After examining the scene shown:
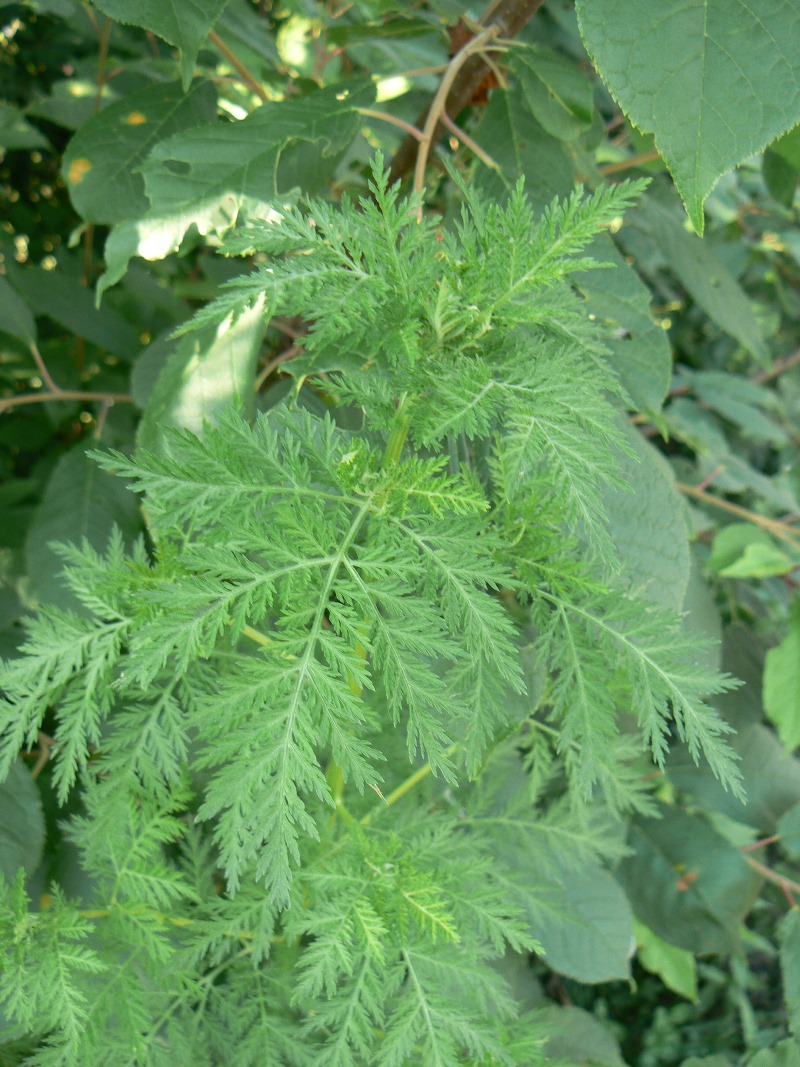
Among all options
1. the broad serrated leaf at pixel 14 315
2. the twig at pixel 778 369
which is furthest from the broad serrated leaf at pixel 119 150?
the twig at pixel 778 369

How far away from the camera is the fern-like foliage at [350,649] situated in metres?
0.41

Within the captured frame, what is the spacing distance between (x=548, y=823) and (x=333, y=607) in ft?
1.40

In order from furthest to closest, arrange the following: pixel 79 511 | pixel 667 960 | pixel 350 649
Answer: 1. pixel 667 960
2. pixel 79 511
3. pixel 350 649

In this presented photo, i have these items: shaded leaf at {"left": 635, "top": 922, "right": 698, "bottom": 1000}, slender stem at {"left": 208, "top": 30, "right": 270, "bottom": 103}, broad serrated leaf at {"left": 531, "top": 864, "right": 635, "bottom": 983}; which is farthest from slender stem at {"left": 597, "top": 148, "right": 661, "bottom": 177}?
shaded leaf at {"left": 635, "top": 922, "right": 698, "bottom": 1000}

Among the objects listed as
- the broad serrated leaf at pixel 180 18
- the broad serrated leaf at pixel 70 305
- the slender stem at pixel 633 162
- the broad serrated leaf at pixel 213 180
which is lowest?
the slender stem at pixel 633 162

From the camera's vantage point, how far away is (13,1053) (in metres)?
0.60

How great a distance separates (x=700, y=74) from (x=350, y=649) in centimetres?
40

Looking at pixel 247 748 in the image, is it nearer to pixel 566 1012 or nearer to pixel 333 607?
pixel 333 607

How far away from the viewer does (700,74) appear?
509 millimetres

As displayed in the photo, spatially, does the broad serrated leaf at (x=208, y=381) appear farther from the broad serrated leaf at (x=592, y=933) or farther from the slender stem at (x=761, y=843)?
the slender stem at (x=761, y=843)

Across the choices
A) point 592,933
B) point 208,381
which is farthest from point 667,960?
point 208,381

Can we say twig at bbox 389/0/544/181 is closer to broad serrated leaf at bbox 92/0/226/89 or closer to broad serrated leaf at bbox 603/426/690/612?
broad serrated leaf at bbox 92/0/226/89

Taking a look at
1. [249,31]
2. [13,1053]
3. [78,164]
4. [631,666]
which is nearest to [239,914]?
[13,1053]

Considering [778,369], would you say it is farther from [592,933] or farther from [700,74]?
[700,74]
